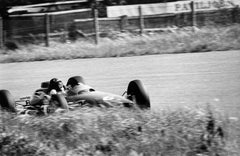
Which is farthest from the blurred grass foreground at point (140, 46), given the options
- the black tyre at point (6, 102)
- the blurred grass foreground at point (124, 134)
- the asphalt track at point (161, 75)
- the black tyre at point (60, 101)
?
the blurred grass foreground at point (124, 134)

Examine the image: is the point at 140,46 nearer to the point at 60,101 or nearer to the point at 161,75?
the point at 161,75

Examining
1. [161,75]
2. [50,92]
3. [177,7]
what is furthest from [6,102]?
[177,7]

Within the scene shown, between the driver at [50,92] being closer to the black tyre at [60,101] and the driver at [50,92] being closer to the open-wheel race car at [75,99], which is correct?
the open-wheel race car at [75,99]

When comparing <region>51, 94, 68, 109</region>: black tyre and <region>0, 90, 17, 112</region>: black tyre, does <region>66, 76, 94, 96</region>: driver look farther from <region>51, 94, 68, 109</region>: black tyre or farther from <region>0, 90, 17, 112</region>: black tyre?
<region>0, 90, 17, 112</region>: black tyre

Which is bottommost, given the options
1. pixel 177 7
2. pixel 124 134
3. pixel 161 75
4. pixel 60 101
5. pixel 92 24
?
pixel 161 75

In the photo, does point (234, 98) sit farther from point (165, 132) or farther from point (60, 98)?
point (165, 132)

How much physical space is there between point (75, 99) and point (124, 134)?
257 centimetres

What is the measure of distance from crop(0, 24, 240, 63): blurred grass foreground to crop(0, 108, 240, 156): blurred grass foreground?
10.6 m

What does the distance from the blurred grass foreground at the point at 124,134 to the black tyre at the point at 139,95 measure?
1.43 metres

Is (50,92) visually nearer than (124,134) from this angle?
No

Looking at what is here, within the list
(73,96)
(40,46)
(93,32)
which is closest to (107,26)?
(93,32)

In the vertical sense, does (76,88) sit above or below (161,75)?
above

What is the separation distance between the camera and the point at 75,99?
8.54m

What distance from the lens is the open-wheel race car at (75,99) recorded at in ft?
26.3
